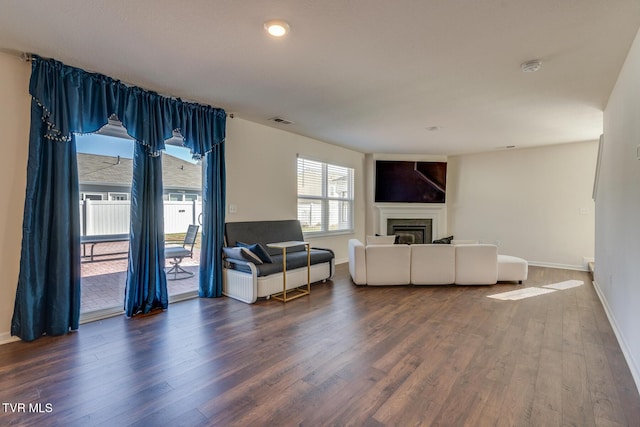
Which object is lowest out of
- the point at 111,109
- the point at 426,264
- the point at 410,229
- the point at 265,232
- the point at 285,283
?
the point at 285,283

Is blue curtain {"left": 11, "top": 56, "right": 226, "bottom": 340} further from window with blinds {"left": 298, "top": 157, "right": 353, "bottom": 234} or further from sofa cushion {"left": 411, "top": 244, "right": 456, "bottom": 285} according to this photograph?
sofa cushion {"left": 411, "top": 244, "right": 456, "bottom": 285}

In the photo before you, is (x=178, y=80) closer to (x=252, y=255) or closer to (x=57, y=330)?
(x=252, y=255)

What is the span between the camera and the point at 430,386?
6.61 ft

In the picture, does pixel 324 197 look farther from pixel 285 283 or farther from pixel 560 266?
pixel 560 266

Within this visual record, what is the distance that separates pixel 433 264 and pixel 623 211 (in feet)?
7.42

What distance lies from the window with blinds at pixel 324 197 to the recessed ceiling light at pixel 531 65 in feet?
11.8

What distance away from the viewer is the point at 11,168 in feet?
8.63

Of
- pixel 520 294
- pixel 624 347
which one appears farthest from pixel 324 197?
pixel 624 347

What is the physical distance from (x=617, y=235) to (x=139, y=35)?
4.46m

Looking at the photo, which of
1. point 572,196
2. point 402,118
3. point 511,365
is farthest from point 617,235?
point 572,196

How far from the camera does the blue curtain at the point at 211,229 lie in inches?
158

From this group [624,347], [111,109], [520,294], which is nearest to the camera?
[624,347]

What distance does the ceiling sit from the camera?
198 cm

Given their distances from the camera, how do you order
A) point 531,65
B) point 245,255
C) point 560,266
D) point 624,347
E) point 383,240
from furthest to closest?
point 560,266
point 383,240
point 245,255
point 531,65
point 624,347
